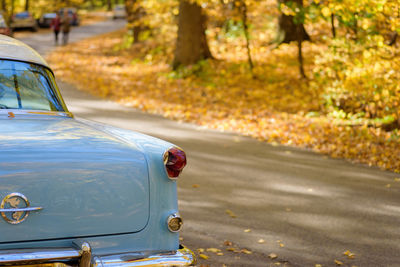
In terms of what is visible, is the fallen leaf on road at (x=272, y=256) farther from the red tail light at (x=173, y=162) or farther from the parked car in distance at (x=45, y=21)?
the parked car in distance at (x=45, y=21)

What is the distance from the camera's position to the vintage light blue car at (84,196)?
11.0 ft

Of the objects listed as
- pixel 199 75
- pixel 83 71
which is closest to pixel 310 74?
pixel 199 75

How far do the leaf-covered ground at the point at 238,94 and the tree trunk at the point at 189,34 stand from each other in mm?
536

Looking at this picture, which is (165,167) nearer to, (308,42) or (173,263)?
(173,263)

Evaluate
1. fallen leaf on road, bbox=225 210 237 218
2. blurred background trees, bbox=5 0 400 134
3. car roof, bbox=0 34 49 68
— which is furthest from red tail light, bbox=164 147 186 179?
blurred background trees, bbox=5 0 400 134

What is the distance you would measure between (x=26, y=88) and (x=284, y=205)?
→ 3943 millimetres

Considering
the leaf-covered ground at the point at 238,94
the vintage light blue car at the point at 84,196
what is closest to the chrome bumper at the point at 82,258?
the vintage light blue car at the point at 84,196

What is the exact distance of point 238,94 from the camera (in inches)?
687

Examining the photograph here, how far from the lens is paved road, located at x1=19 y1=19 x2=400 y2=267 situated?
19.4 ft

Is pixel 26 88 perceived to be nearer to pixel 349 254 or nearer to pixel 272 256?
pixel 272 256

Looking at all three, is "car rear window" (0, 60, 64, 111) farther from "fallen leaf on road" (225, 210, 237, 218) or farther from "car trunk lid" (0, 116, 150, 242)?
"fallen leaf on road" (225, 210, 237, 218)

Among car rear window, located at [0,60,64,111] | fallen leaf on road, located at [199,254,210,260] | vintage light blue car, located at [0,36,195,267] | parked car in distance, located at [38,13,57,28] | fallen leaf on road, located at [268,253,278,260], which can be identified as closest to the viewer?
vintage light blue car, located at [0,36,195,267]

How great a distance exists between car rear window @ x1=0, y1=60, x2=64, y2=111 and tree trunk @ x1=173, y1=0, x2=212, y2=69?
50.0ft

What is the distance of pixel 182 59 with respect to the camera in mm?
20375
